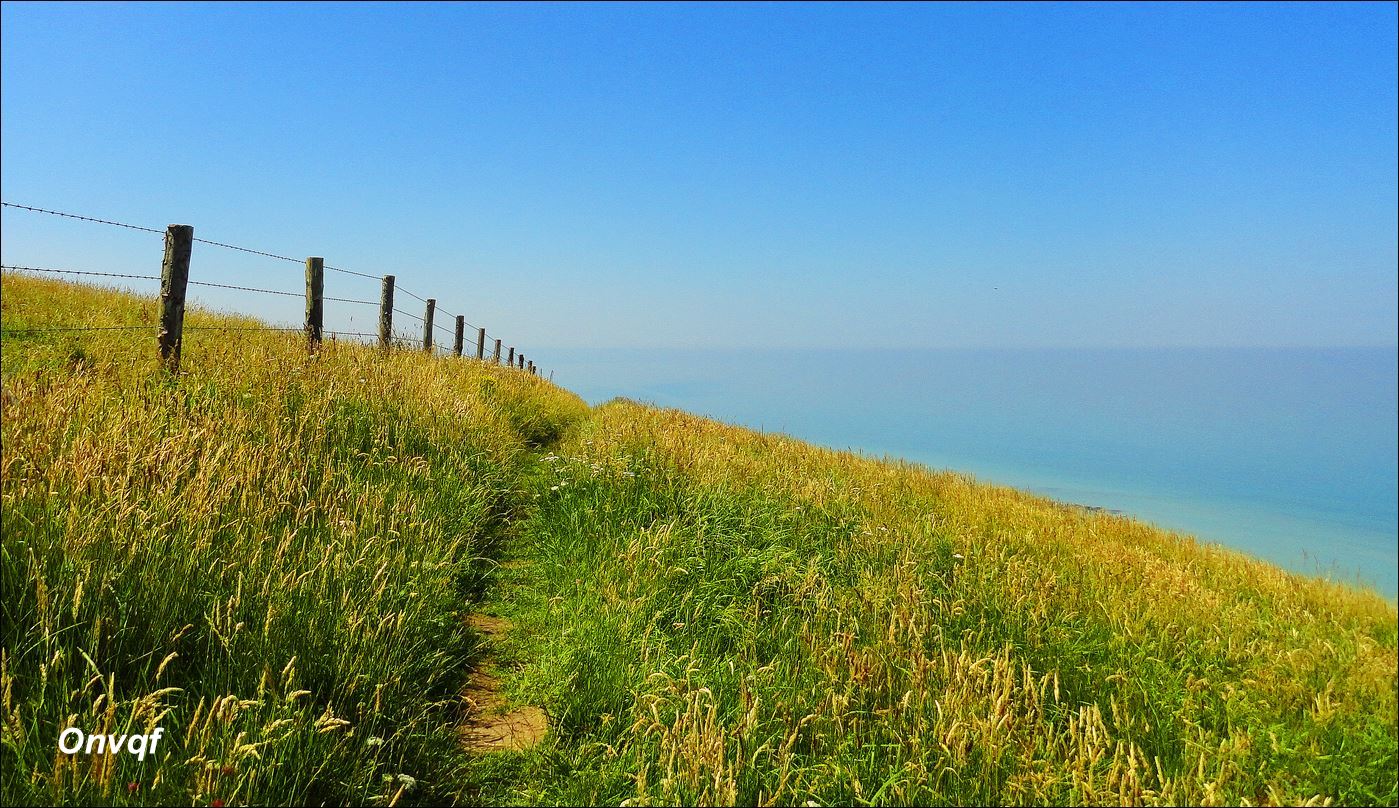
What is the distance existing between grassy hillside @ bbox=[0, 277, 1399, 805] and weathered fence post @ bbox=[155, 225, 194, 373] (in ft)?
0.82

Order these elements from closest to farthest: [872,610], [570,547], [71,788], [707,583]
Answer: [71,788], [872,610], [707,583], [570,547]

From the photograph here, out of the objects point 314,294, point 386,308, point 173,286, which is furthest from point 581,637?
point 386,308

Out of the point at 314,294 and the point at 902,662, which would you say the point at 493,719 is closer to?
the point at 902,662

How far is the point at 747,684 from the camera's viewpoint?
3.40 m

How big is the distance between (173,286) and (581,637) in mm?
5977

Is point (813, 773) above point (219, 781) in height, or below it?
below

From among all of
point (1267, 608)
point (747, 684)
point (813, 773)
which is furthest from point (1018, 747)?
point (1267, 608)

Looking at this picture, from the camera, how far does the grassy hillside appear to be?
2.57m

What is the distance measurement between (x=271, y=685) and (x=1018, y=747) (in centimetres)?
306

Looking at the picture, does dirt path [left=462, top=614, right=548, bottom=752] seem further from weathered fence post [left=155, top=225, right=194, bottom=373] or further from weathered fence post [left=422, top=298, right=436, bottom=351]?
weathered fence post [left=422, top=298, right=436, bottom=351]

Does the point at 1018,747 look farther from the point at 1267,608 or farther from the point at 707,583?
the point at 1267,608

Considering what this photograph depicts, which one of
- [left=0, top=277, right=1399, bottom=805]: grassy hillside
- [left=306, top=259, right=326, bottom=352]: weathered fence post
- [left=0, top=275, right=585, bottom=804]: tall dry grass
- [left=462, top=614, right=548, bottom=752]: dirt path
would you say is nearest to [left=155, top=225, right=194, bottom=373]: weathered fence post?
[left=0, top=277, right=1399, bottom=805]: grassy hillside

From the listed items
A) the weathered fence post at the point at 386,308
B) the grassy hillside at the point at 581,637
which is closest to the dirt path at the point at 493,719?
the grassy hillside at the point at 581,637

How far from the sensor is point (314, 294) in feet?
33.0
